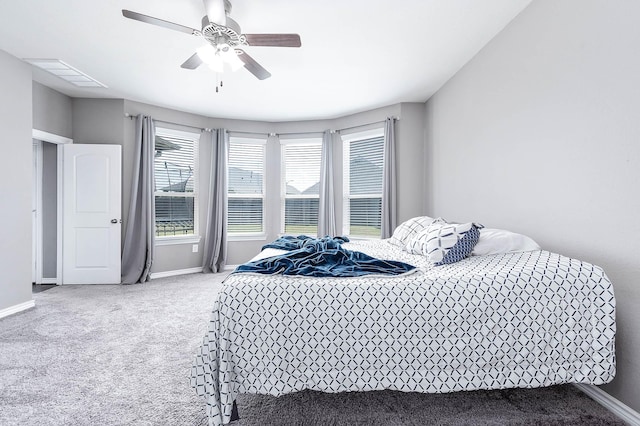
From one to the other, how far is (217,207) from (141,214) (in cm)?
112

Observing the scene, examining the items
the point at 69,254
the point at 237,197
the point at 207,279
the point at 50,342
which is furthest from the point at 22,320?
the point at 237,197

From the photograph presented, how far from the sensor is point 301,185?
18.0 feet

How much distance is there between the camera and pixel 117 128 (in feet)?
14.5

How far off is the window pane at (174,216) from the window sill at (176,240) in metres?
0.08

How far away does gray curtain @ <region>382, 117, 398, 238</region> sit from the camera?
4.45 m

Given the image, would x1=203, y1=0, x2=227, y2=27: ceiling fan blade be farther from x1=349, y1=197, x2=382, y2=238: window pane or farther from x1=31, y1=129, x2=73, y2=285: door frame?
x1=31, y1=129, x2=73, y2=285: door frame

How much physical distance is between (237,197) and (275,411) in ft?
13.8

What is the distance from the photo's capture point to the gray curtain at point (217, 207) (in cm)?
509

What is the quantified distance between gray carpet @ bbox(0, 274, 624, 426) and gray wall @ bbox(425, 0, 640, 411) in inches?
22.5

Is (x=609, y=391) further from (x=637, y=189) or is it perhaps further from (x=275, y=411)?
(x=275, y=411)

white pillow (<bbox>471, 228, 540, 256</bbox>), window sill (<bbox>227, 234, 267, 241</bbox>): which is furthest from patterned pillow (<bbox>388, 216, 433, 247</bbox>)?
window sill (<bbox>227, 234, 267, 241</bbox>)

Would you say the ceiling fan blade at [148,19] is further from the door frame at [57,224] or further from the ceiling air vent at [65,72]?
the door frame at [57,224]

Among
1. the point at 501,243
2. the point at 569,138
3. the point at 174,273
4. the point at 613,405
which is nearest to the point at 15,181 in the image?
the point at 174,273

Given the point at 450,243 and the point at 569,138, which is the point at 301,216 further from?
the point at 569,138
